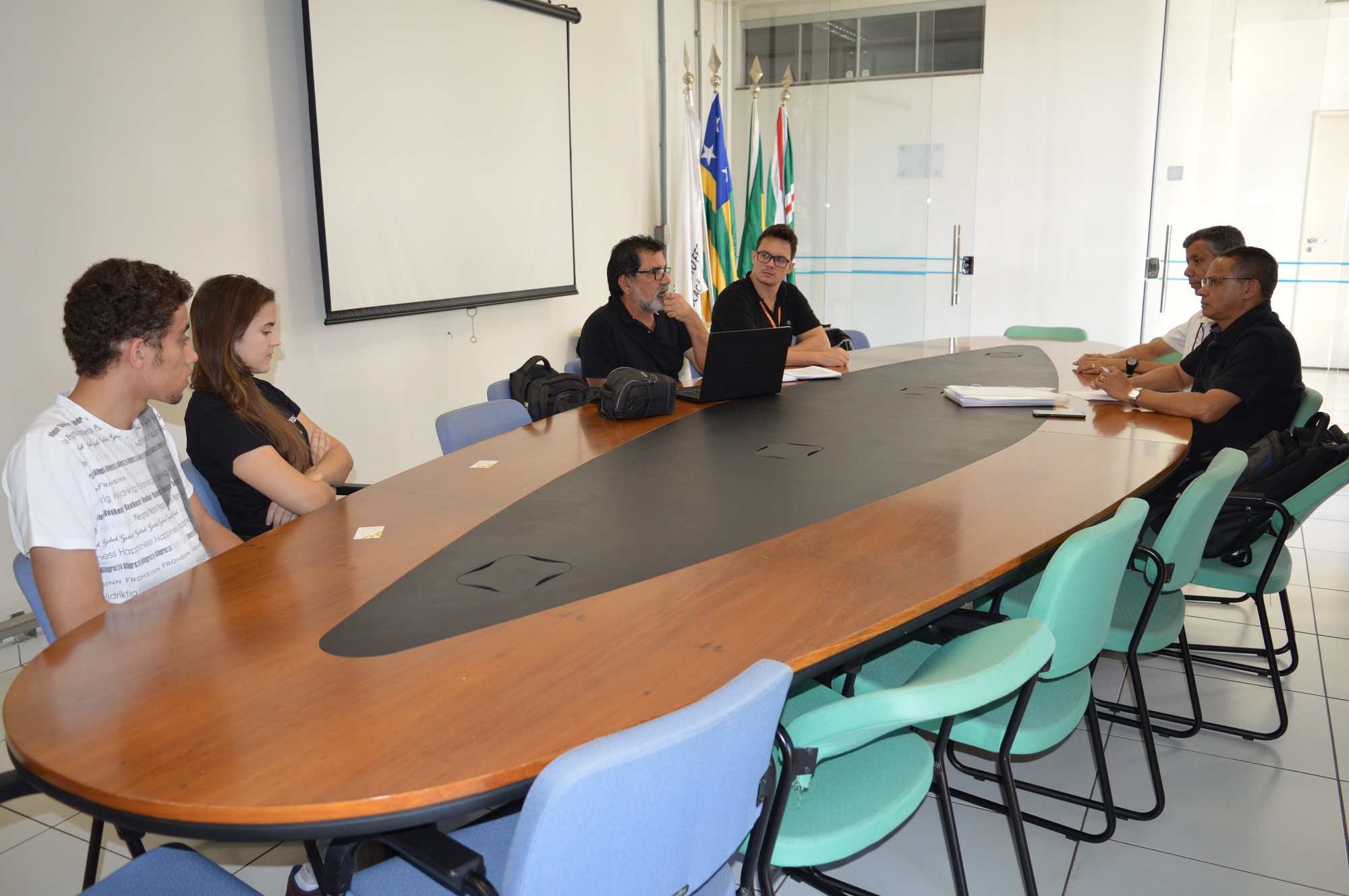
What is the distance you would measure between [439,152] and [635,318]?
5.13ft

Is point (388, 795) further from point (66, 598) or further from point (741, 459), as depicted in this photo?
point (741, 459)

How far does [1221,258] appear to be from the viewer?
3275 mm

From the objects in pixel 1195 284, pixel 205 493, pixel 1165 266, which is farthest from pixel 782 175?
pixel 205 493

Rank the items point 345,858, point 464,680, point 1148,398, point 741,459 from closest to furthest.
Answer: point 345,858 → point 464,680 → point 741,459 → point 1148,398

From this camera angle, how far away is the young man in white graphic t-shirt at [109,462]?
168 centimetres

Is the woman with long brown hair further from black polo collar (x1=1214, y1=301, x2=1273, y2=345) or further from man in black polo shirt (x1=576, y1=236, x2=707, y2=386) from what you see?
black polo collar (x1=1214, y1=301, x2=1273, y2=345)

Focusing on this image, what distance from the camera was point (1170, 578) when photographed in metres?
2.22

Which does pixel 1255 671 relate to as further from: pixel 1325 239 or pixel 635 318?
pixel 1325 239

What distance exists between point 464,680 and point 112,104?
3.02m

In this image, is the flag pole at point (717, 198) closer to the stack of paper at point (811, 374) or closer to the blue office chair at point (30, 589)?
the stack of paper at point (811, 374)

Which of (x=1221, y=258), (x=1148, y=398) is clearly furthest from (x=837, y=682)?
(x=1221, y=258)

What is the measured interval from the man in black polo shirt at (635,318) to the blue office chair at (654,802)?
113 inches

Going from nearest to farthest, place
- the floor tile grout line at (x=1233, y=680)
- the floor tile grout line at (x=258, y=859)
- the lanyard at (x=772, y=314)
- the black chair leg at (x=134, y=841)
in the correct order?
the black chair leg at (x=134, y=841), the floor tile grout line at (x=258, y=859), the floor tile grout line at (x=1233, y=680), the lanyard at (x=772, y=314)

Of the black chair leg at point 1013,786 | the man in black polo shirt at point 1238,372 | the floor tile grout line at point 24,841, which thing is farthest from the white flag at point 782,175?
the floor tile grout line at point 24,841
